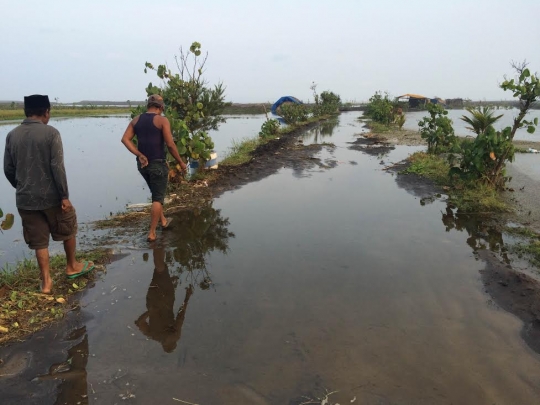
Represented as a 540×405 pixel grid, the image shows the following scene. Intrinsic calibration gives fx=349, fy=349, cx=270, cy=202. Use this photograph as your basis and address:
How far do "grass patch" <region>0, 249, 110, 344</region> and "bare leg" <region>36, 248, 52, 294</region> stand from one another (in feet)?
0.22

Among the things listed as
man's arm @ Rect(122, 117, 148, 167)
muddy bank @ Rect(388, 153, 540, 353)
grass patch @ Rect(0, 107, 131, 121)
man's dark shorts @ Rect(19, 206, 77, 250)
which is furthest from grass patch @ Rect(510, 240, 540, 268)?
grass patch @ Rect(0, 107, 131, 121)

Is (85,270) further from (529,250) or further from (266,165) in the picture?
(266,165)

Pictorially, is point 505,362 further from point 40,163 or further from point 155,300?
point 40,163

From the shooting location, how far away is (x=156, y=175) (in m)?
4.96

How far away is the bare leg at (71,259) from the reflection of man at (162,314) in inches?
31.8

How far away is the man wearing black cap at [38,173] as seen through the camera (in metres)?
3.23

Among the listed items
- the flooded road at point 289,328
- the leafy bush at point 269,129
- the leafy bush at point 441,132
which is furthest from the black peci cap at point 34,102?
the leafy bush at point 269,129

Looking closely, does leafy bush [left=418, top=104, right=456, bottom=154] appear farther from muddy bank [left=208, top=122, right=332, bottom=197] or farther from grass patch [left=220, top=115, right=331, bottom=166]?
grass patch [left=220, top=115, right=331, bottom=166]

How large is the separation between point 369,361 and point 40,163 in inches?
132

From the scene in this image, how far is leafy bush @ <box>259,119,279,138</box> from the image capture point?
18.7m

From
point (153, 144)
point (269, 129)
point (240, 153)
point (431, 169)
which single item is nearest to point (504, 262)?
point (153, 144)

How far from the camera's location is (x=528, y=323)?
3.12 metres

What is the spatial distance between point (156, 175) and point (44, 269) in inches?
76.3

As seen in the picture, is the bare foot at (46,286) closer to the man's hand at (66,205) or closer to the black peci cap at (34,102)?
the man's hand at (66,205)
